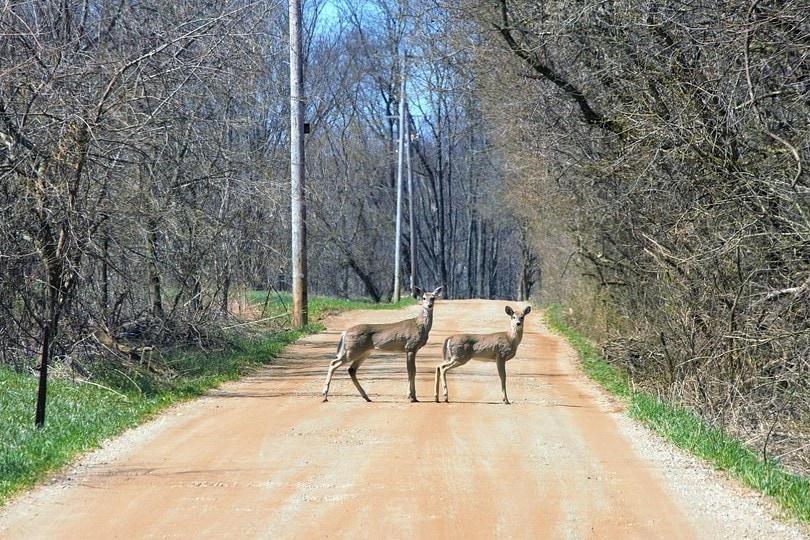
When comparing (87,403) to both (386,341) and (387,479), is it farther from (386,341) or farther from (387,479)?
(387,479)

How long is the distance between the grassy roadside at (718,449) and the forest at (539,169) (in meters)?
0.46

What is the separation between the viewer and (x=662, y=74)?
14797 millimetres

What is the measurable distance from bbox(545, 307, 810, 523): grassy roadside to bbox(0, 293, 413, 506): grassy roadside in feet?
18.5

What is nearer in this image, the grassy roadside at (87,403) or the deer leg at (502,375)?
the grassy roadside at (87,403)

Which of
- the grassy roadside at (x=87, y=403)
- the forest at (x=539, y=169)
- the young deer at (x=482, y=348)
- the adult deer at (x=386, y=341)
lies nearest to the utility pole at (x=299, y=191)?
the forest at (x=539, y=169)

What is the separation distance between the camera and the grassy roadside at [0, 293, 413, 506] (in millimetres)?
9766

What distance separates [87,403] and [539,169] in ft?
38.8

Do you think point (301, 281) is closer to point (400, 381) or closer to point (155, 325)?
point (155, 325)

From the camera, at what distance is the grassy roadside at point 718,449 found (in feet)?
29.5

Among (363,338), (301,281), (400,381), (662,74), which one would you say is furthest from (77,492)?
(301,281)

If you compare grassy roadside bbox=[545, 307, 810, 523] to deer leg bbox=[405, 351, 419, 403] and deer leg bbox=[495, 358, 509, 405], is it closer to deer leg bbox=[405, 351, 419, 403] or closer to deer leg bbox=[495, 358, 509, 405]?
deer leg bbox=[495, 358, 509, 405]

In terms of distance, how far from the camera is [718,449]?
10.8 metres

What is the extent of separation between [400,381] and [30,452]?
297 inches

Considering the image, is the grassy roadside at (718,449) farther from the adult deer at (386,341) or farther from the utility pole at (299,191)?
the utility pole at (299,191)
